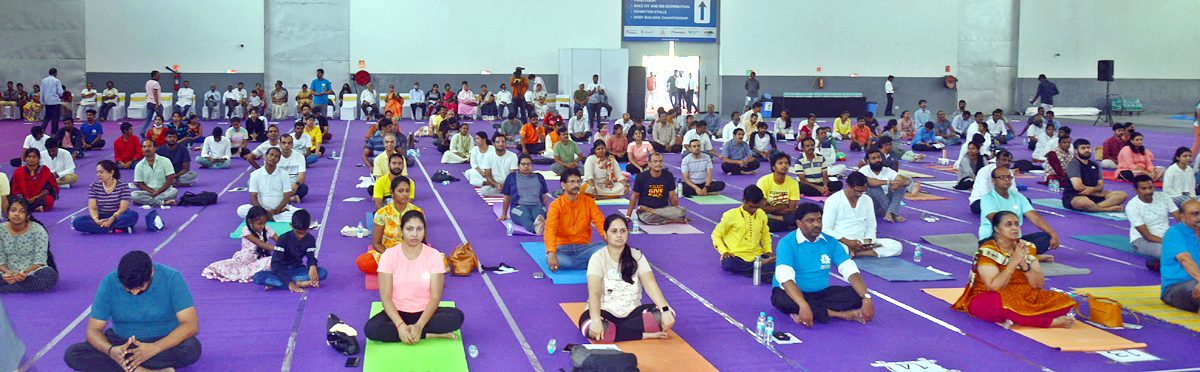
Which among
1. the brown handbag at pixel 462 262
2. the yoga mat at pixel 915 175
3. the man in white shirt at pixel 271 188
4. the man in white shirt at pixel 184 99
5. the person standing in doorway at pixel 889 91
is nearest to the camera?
the brown handbag at pixel 462 262

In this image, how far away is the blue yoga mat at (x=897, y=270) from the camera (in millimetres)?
10078

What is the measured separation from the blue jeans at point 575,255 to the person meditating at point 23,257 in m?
4.78

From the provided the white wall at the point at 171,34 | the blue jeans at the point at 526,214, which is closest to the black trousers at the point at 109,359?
the blue jeans at the point at 526,214

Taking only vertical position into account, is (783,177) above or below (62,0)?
below

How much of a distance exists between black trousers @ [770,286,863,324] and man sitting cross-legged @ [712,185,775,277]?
5.58ft

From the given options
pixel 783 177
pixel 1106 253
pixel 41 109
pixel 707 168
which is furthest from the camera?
pixel 41 109

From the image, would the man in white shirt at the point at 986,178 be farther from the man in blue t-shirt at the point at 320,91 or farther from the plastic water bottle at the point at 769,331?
the man in blue t-shirt at the point at 320,91

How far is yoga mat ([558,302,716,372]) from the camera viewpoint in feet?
22.9

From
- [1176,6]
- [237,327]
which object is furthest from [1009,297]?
[1176,6]

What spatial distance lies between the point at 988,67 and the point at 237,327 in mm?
38253

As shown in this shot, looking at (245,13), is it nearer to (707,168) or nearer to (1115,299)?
(707,168)

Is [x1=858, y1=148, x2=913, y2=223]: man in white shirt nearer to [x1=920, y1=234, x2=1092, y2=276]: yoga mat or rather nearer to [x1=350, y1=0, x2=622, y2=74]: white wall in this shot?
[x1=920, y1=234, x2=1092, y2=276]: yoga mat

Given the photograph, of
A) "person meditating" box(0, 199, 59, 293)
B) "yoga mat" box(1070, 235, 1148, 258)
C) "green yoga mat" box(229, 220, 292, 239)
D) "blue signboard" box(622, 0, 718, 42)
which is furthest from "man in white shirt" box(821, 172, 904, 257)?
"blue signboard" box(622, 0, 718, 42)

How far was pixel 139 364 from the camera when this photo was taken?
6.46 m
